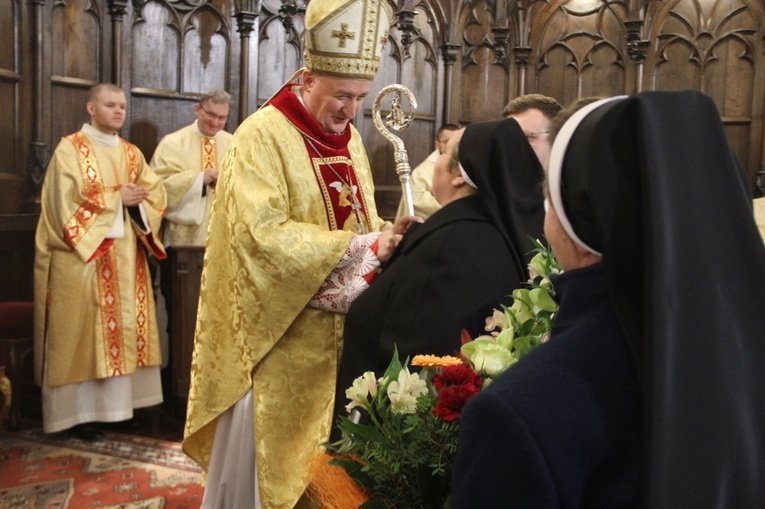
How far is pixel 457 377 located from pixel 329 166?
69.3 inches

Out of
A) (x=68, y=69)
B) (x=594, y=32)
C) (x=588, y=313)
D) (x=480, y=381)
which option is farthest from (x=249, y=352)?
(x=594, y=32)

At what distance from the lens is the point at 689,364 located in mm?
1042

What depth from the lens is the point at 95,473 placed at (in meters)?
4.70

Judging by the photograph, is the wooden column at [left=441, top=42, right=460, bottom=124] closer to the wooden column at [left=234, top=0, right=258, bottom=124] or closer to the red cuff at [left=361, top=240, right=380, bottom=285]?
the wooden column at [left=234, top=0, right=258, bottom=124]

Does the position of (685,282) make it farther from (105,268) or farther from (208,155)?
(208,155)

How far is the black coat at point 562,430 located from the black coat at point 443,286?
87 centimetres

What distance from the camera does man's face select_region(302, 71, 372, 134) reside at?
3.05 m

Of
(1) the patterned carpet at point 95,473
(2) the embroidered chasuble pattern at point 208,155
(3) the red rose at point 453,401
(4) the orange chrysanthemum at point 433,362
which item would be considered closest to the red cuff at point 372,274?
(4) the orange chrysanthemum at point 433,362

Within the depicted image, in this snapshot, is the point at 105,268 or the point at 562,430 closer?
the point at 562,430

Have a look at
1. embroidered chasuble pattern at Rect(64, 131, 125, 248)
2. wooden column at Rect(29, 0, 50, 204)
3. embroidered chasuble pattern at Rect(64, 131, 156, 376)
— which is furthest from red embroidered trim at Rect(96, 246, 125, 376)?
wooden column at Rect(29, 0, 50, 204)

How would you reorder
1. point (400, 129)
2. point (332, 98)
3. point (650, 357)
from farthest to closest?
point (400, 129) → point (332, 98) → point (650, 357)

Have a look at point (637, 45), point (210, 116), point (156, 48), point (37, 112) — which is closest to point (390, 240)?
point (210, 116)

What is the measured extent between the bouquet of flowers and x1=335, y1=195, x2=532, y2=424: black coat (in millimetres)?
320

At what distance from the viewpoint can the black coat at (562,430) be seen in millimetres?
1074
